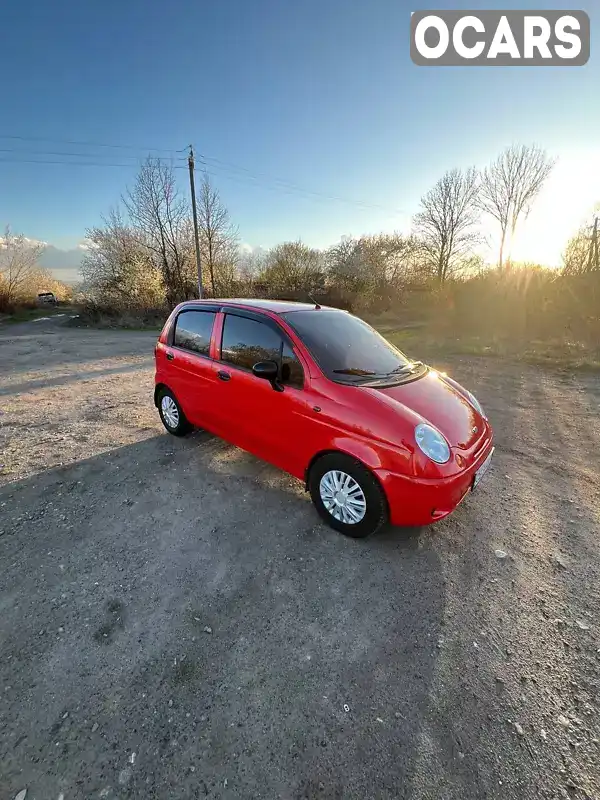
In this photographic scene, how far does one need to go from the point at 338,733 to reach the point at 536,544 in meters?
2.11

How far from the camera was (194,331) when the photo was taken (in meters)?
4.06

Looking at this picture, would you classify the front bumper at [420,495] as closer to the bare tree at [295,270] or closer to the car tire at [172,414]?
the car tire at [172,414]

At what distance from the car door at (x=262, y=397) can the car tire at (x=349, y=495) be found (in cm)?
20

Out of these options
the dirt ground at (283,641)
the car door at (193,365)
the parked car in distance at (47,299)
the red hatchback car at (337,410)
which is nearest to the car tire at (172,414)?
the car door at (193,365)

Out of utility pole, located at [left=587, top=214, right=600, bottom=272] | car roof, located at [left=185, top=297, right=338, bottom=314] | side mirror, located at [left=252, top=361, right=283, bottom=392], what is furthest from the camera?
utility pole, located at [left=587, top=214, right=600, bottom=272]

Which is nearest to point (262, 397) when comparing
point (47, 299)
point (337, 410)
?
point (337, 410)

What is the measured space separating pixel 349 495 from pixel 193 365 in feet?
7.61

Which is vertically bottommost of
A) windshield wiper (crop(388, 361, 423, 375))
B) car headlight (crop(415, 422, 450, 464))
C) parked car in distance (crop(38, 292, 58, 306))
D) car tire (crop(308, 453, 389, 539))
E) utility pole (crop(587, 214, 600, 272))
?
car tire (crop(308, 453, 389, 539))

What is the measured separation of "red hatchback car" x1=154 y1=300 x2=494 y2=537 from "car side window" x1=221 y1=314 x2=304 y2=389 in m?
0.01

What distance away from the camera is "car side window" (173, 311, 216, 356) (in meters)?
3.86

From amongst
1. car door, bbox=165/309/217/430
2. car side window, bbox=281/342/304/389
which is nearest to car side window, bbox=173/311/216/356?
car door, bbox=165/309/217/430

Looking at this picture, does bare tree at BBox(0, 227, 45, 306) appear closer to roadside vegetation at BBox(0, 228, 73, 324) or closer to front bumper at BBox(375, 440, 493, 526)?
roadside vegetation at BBox(0, 228, 73, 324)

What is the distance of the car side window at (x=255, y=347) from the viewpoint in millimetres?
3041

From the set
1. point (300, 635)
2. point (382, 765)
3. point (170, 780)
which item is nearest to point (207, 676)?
point (170, 780)
